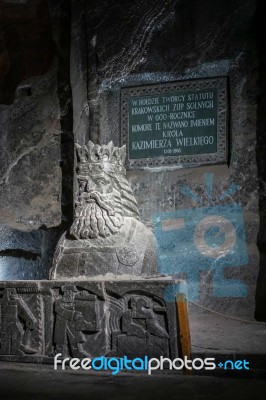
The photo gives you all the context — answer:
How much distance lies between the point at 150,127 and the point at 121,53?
38.7 inches

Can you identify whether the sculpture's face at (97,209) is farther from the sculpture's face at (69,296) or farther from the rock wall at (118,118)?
the rock wall at (118,118)

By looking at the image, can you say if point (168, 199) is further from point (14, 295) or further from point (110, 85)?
point (14, 295)

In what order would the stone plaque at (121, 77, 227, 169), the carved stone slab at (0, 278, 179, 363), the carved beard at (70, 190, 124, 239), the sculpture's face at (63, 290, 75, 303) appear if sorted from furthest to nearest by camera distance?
1. the stone plaque at (121, 77, 227, 169)
2. the carved beard at (70, 190, 124, 239)
3. the sculpture's face at (63, 290, 75, 303)
4. the carved stone slab at (0, 278, 179, 363)

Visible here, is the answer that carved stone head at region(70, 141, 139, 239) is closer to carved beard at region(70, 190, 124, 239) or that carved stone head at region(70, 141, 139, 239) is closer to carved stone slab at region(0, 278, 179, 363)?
carved beard at region(70, 190, 124, 239)

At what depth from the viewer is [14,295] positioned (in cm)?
443

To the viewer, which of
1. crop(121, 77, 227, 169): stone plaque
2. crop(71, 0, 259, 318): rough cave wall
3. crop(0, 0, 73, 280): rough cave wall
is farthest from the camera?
crop(0, 0, 73, 280): rough cave wall

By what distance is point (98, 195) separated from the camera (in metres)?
4.84

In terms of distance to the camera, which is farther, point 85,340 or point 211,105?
point 211,105

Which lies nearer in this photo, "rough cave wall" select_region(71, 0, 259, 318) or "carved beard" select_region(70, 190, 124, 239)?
"carved beard" select_region(70, 190, 124, 239)

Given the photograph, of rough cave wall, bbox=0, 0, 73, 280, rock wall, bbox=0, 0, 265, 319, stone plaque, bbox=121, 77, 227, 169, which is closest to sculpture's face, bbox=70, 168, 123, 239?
rock wall, bbox=0, 0, 265, 319

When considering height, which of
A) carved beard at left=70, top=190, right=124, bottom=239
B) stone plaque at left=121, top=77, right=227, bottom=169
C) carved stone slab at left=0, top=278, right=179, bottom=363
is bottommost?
carved stone slab at left=0, top=278, right=179, bottom=363

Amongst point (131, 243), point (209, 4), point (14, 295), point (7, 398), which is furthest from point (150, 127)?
point (7, 398)

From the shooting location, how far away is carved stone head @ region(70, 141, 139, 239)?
480 centimetres

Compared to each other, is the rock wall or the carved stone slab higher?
the rock wall
